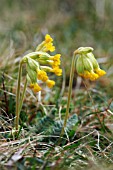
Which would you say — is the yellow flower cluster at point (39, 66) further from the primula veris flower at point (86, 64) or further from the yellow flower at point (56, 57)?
the primula veris flower at point (86, 64)

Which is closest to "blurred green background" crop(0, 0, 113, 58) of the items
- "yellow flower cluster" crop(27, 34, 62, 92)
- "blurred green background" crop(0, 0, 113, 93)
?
"blurred green background" crop(0, 0, 113, 93)

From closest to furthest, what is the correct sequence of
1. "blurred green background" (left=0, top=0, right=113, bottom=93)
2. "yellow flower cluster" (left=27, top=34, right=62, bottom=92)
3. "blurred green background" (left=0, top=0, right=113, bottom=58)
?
"yellow flower cluster" (left=27, top=34, right=62, bottom=92) → "blurred green background" (left=0, top=0, right=113, bottom=93) → "blurred green background" (left=0, top=0, right=113, bottom=58)

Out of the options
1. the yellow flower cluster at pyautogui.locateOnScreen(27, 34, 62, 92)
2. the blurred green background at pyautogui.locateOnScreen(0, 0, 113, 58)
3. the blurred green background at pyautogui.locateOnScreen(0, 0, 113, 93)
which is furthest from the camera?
the blurred green background at pyautogui.locateOnScreen(0, 0, 113, 58)

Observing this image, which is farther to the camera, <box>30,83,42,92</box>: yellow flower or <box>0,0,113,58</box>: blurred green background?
<box>0,0,113,58</box>: blurred green background

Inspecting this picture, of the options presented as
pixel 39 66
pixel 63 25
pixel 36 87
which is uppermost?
pixel 63 25

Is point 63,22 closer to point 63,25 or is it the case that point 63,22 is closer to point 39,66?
point 63,25

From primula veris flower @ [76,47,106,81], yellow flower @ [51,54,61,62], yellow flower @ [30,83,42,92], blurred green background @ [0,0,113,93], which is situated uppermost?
blurred green background @ [0,0,113,93]

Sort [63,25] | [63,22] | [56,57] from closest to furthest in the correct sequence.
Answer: [56,57], [63,25], [63,22]

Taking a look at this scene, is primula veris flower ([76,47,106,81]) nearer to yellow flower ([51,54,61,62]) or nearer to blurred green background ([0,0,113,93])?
yellow flower ([51,54,61,62])

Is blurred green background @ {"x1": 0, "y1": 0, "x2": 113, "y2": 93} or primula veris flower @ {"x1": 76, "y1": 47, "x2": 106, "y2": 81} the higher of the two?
blurred green background @ {"x1": 0, "y1": 0, "x2": 113, "y2": 93}

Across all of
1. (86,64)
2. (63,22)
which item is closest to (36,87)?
(86,64)

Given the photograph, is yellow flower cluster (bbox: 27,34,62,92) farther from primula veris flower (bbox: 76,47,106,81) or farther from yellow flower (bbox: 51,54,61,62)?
primula veris flower (bbox: 76,47,106,81)
